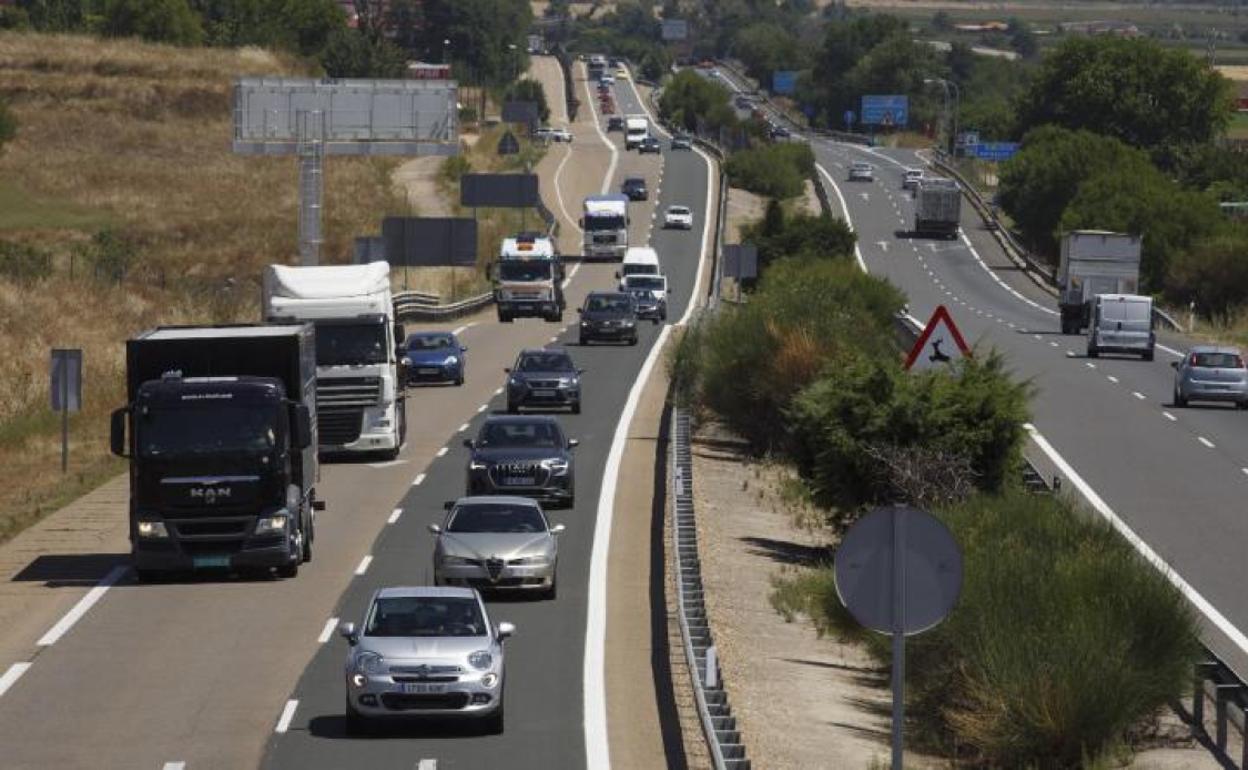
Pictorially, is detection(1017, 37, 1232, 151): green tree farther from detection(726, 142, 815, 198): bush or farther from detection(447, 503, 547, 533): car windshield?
detection(447, 503, 547, 533): car windshield

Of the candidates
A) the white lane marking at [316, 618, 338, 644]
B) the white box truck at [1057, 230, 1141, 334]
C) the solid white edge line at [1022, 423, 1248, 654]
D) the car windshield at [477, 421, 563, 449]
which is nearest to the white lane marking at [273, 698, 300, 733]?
the white lane marking at [316, 618, 338, 644]

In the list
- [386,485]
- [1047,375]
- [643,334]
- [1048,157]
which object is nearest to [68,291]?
[643,334]

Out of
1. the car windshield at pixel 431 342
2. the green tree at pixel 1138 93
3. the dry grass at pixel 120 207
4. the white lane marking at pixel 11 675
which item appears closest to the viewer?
the white lane marking at pixel 11 675

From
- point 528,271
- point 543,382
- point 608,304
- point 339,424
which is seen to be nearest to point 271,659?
point 339,424

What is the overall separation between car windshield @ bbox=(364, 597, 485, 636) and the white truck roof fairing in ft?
69.0

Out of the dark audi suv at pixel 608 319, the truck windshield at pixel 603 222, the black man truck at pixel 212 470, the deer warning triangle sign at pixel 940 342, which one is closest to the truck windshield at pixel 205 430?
the black man truck at pixel 212 470

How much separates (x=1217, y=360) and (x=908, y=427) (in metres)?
26.0

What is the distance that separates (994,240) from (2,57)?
68269mm

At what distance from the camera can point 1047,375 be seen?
6556cm

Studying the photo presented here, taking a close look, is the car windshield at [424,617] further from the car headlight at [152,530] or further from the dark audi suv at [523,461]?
the dark audi suv at [523,461]

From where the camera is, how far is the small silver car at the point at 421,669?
70.0 ft

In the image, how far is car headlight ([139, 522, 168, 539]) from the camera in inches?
1178

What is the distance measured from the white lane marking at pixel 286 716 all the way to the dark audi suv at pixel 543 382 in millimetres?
28784

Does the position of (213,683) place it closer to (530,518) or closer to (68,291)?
(530,518)
